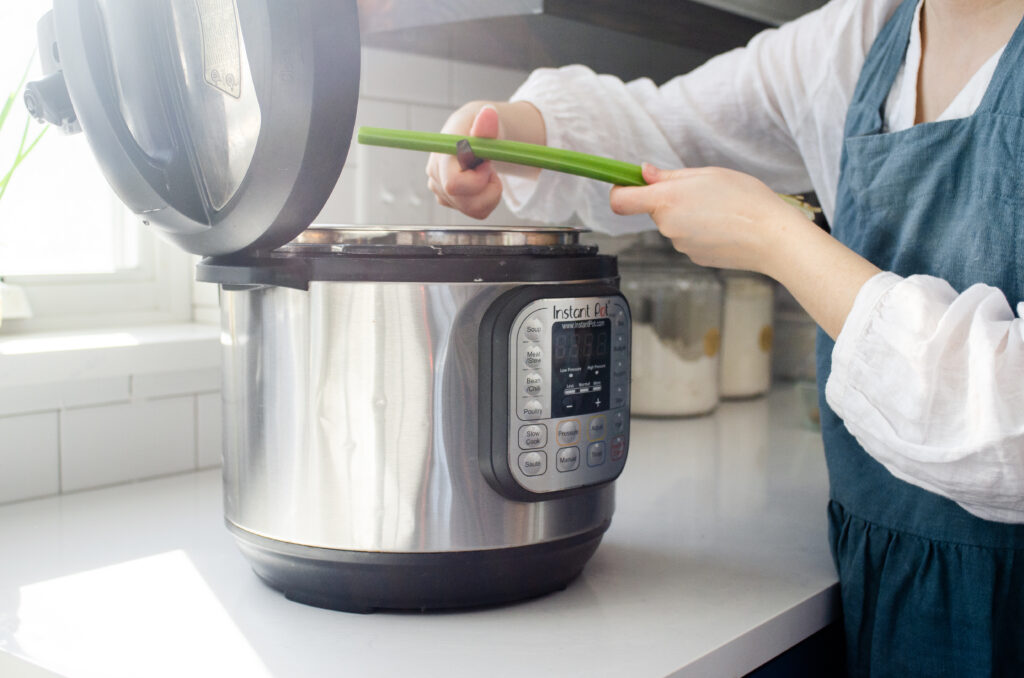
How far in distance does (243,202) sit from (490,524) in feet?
0.84

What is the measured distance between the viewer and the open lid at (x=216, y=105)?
19.8 inches

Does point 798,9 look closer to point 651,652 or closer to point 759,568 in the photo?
point 759,568

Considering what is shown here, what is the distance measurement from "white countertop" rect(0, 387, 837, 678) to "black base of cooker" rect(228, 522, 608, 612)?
0.01 metres

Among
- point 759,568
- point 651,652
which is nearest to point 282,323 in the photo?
point 651,652

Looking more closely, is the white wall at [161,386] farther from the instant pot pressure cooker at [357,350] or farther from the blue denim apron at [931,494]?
the blue denim apron at [931,494]

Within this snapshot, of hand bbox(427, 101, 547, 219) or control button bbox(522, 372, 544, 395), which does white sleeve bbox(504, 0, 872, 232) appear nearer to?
hand bbox(427, 101, 547, 219)

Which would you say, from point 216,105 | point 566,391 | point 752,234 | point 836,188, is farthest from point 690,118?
point 216,105

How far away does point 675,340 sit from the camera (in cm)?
Result: 136

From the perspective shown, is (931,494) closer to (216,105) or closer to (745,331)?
(216,105)

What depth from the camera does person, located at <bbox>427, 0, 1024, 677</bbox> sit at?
0.58 metres

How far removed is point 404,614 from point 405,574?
5 cm

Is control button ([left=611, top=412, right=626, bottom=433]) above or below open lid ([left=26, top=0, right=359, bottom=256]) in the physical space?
below

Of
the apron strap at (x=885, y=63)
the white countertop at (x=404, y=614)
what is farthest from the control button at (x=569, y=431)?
the apron strap at (x=885, y=63)

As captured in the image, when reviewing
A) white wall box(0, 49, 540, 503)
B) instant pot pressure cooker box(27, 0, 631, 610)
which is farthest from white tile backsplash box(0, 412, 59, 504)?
instant pot pressure cooker box(27, 0, 631, 610)
